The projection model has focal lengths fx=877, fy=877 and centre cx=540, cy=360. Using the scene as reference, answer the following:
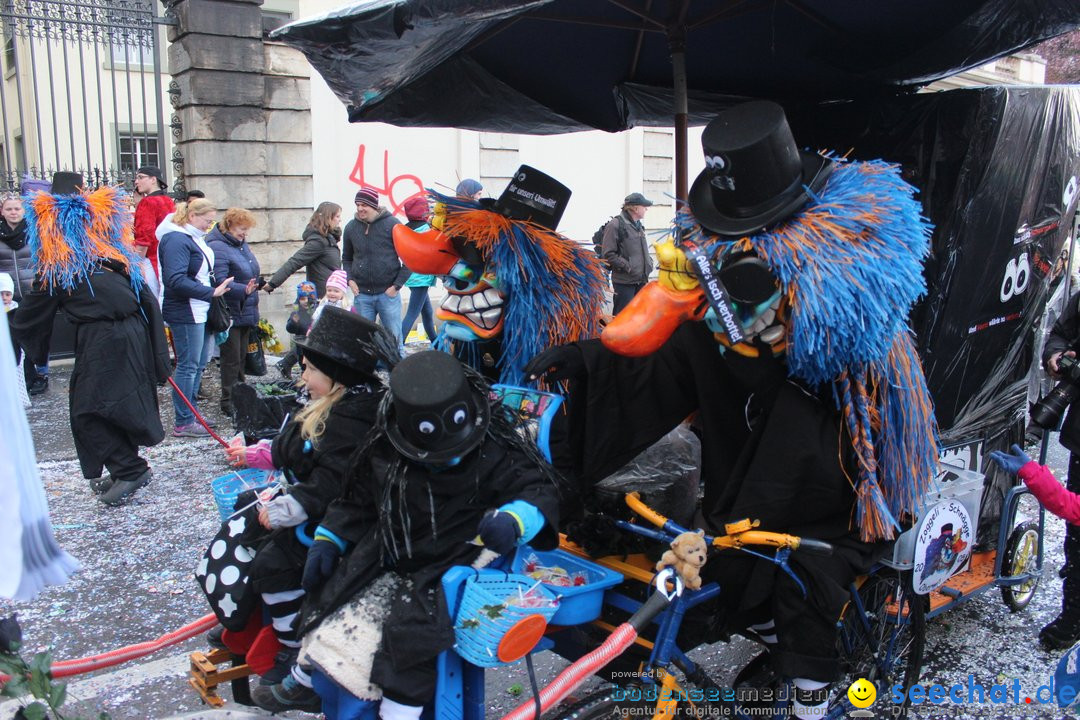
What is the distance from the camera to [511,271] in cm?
310

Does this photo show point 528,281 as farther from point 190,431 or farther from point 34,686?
point 190,431

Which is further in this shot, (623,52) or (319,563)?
(623,52)

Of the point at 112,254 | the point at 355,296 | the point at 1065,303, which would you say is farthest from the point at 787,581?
the point at 355,296

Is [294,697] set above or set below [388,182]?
below

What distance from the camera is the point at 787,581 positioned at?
8.01 ft

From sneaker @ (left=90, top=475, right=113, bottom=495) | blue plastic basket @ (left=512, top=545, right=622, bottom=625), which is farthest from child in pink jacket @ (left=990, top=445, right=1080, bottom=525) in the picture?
sneaker @ (left=90, top=475, right=113, bottom=495)

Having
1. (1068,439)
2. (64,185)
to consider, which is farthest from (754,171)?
(64,185)

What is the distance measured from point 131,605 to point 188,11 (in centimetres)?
753

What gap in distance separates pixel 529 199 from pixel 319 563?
5.21ft

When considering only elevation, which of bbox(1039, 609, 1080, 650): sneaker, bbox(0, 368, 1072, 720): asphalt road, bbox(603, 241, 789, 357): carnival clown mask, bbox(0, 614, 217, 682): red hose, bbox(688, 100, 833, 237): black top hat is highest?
bbox(688, 100, 833, 237): black top hat

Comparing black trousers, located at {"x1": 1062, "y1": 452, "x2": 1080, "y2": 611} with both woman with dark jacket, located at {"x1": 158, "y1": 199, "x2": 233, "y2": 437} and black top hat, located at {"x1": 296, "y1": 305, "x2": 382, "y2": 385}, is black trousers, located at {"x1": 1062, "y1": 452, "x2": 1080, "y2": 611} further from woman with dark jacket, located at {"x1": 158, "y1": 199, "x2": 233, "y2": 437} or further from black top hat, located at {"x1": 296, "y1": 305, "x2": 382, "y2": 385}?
woman with dark jacket, located at {"x1": 158, "y1": 199, "x2": 233, "y2": 437}

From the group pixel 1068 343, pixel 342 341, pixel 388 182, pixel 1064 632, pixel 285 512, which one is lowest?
pixel 1064 632

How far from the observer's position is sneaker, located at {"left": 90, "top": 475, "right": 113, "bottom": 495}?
546cm

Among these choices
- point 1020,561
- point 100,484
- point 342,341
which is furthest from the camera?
point 100,484
